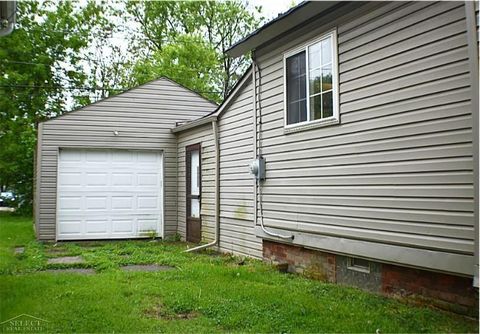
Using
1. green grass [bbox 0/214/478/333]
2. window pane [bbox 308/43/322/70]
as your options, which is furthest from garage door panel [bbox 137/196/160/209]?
window pane [bbox 308/43/322/70]

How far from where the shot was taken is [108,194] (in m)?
11.5

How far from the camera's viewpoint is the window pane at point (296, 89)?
644 centimetres

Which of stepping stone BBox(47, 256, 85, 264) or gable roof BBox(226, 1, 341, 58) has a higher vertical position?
gable roof BBox(226, 1, 341, 58)

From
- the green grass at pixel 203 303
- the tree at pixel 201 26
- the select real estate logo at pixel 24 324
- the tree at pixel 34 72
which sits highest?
the tree at pixel 201 26

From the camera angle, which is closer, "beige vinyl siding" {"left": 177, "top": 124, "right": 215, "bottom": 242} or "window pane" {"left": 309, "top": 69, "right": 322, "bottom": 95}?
"window pane" {"left": 309, "top": 69, "right": 322, "bottom": 95}

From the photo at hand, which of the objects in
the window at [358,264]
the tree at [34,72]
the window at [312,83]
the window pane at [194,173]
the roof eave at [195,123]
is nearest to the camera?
the window at [358,264]

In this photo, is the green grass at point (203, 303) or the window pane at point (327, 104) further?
the window pane at point (327, 104)

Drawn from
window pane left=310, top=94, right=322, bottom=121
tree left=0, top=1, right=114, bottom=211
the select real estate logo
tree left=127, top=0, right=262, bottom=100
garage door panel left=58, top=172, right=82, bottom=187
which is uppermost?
tree left=127, top=0, right=262, bottom=100

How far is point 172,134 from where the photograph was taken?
39.8 ft

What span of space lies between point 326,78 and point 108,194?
7265 millimetres

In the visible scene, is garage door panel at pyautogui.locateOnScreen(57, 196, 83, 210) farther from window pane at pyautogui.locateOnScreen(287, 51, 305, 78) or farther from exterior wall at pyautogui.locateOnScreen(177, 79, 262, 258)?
window pane at pyautogui.locateOnScreen(287, 51, 305, 78)

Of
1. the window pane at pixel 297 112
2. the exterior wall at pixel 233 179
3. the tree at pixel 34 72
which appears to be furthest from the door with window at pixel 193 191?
the tree at pixel 34 72

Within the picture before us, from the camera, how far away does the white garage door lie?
11.3 m

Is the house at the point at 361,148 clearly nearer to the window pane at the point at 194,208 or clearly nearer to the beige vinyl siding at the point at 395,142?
the beige vinyl siding at the point at 395,142
